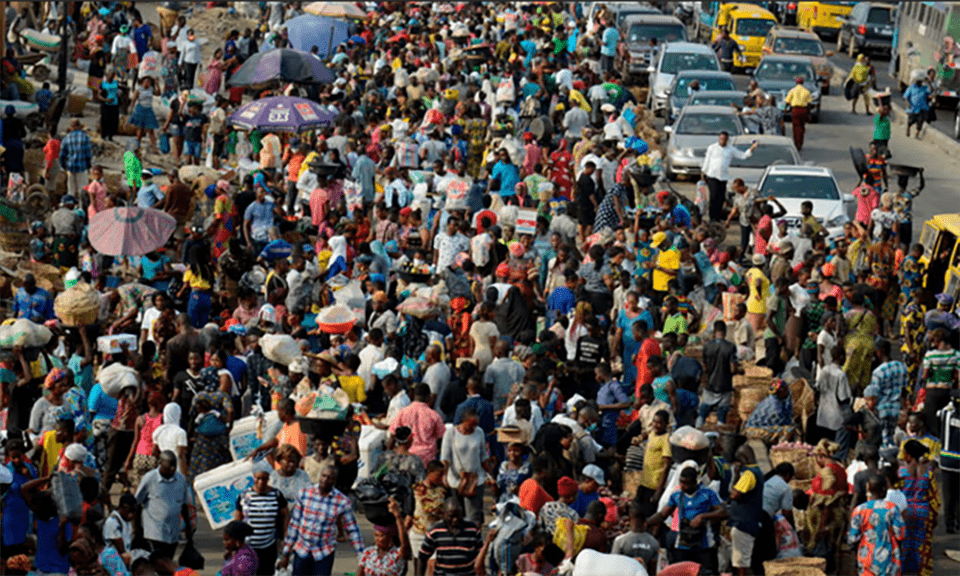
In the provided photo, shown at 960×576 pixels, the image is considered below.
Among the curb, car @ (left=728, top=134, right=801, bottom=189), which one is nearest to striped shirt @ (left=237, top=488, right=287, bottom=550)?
car @ (left=728, top=134, right=801, bottom=189)

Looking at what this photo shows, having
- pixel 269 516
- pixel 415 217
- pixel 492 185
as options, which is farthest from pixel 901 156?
pixel 269 516

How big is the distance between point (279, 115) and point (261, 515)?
548 inches

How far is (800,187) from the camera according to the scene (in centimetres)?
2389

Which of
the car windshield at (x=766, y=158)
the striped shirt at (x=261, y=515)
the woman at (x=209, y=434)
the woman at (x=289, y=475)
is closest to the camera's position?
the striped shirt at (x=261, y=515)

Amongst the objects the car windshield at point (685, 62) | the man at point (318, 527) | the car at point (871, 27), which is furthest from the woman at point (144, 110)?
the car at point (871, 27)

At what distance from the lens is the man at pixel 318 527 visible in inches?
458

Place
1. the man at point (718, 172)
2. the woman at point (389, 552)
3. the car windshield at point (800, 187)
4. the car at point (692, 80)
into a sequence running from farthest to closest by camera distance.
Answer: the car at point (692, 80) → the man at point (718, 172) → the car windshield at point (800, 187) → the woman at point (389, 552)

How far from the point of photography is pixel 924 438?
14.6 meters

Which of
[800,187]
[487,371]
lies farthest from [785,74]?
[487,371]

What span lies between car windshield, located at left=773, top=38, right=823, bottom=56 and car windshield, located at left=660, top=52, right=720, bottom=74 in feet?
12.6

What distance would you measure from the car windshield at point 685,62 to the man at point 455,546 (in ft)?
81.1

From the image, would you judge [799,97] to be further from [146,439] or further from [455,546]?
[455,546]

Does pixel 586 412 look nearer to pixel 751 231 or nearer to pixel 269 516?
pixel 269 516

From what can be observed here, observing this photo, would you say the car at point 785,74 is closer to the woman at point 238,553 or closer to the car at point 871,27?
the car at point 871,27
